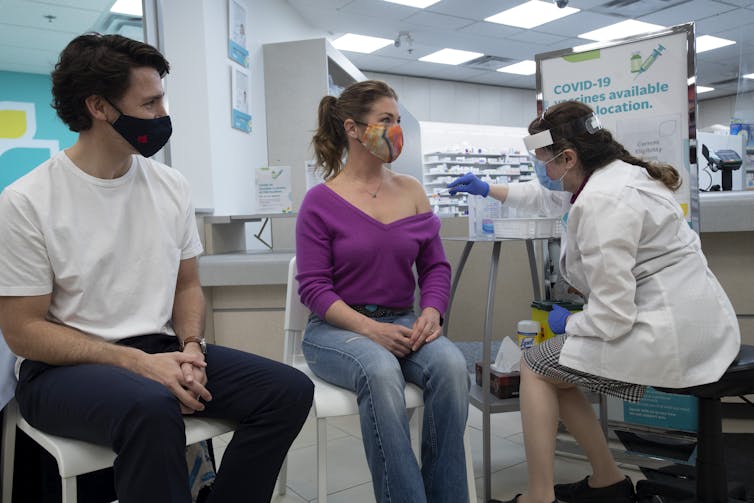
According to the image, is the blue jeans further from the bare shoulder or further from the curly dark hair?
the curly dark hair

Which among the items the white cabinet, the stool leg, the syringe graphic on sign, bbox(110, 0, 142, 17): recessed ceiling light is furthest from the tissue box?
the white cabinet

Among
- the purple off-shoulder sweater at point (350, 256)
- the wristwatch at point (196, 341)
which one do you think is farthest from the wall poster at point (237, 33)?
the wristwatch at point (196, 341)

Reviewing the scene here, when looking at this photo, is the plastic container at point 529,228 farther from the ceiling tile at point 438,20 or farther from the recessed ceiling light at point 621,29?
the recessed ceiling light at point 621,29

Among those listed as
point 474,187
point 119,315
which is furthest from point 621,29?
point 119,315

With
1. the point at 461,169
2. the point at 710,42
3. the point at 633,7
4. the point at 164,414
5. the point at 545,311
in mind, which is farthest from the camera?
the point at 461,169

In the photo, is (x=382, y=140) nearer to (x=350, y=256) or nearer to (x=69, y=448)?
(x=350, y=256)

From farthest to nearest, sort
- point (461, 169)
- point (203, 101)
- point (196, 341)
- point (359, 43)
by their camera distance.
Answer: point (461, 169) < point (359, 43) < point (203, 101) < point (196, 341)

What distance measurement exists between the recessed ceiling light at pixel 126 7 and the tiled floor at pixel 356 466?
96.8 inches

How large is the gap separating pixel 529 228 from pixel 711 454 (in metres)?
0.86

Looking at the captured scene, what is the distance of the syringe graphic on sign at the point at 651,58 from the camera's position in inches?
89.5

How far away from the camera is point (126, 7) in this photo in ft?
11.1

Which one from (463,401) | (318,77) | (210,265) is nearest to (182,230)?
(463,401)

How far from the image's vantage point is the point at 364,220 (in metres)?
1.78

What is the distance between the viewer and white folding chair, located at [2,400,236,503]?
1.18 meters
